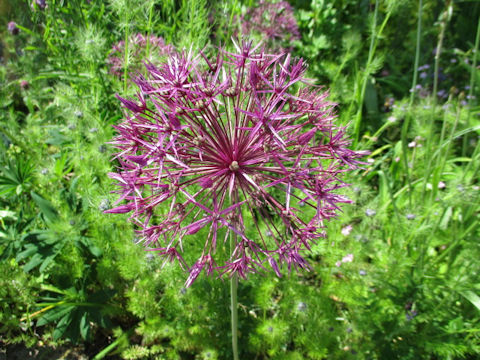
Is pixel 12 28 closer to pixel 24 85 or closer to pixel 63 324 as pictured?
pixel 24 85

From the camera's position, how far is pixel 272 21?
13.8 feet

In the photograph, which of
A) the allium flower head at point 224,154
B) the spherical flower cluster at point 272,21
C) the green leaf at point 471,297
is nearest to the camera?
the allium flower head at point 224,154

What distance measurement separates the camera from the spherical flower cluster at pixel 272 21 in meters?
4.19

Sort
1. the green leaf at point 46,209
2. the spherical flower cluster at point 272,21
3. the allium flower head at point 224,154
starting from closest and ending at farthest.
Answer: the allium flower head at point 224,154 → the green leaf at point 46,209 → the spherical flower cluster at point 272,21

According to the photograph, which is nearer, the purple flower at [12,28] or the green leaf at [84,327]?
the green leaf at [84,327]

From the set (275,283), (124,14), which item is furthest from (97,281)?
(124,14)

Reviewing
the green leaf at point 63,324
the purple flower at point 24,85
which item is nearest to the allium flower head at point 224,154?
the green leaf at point 63,324

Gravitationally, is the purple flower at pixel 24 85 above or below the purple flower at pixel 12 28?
below

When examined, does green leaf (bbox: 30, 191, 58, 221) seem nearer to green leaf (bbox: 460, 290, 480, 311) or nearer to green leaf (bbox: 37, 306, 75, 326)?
green leaf (bbox: 37, 306, 75, 326)

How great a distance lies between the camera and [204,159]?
1.72 metres

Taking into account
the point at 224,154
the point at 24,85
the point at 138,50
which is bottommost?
the point at 224,154

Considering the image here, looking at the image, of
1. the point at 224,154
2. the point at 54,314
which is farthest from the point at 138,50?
the point at 54,314

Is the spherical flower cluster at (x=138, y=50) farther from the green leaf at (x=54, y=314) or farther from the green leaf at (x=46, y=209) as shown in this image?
the green leaf at (x=54, y=314)

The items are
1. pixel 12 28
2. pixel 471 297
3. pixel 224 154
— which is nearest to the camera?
pixel 224 154
